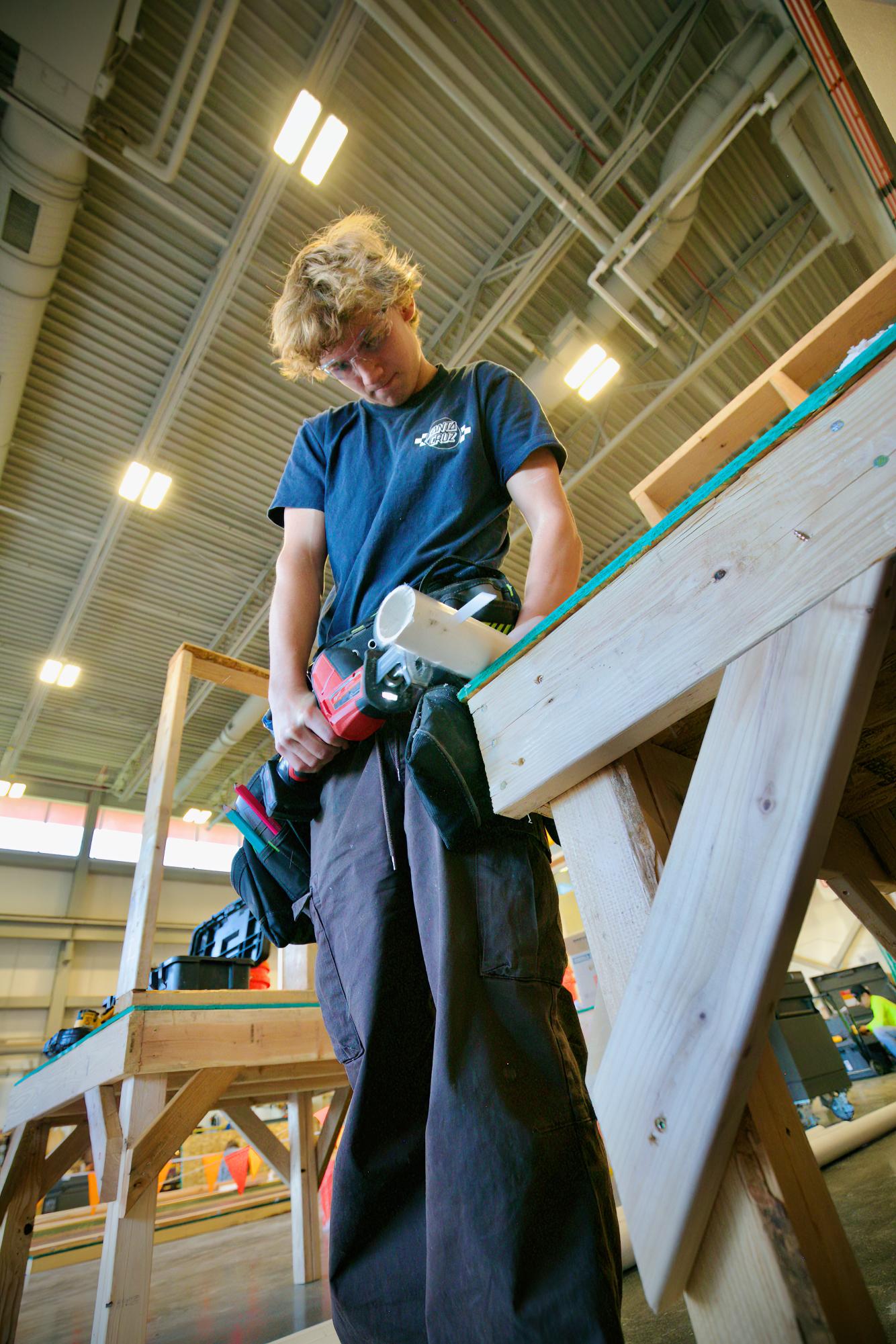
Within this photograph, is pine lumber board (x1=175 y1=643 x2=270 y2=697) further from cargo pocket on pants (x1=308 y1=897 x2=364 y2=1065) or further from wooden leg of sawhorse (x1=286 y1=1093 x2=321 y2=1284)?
cargo pocket on pants (x1=308 y1=897 x2=364 y2=1065)

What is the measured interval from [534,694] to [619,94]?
5.65 m

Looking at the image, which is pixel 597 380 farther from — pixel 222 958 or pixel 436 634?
pixel 436 634

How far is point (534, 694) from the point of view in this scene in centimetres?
79

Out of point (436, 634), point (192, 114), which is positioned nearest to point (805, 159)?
point (192, 114)

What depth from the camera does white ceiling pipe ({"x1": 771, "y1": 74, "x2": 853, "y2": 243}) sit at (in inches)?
164

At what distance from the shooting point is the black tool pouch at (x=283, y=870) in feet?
3.79

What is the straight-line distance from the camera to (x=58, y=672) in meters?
8.85

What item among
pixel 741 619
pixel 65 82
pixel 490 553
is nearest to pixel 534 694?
pixel 741 619

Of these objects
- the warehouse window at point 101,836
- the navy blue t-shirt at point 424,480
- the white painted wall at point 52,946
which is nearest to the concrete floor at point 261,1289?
the navy blue t-shirt at point 424,480

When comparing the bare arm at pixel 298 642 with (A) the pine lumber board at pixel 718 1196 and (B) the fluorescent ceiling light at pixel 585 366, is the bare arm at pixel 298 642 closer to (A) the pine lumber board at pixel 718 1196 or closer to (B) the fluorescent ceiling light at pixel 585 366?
(A) the pine lumber board at pixel 718 1196

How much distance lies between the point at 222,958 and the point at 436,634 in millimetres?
2538

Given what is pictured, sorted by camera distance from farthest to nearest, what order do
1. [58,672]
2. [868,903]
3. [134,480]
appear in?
[58,672] < [134,480] < [868,903]

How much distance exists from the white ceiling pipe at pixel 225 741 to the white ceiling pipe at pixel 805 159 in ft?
22.3

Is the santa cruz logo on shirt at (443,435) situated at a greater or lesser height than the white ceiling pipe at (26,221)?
lesser
